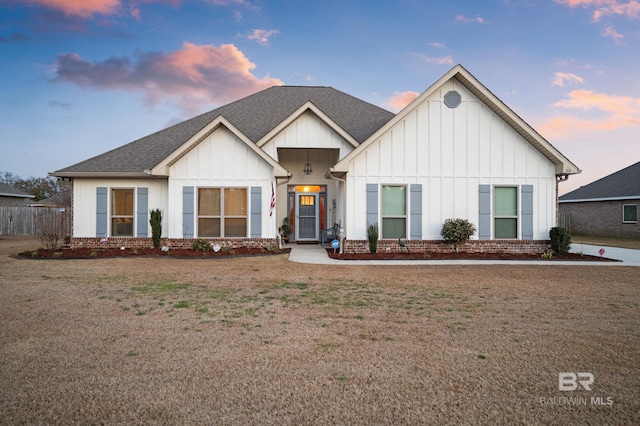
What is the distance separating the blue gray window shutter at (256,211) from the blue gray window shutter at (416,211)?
5443mm

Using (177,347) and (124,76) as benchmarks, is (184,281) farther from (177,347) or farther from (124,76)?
(124,76)

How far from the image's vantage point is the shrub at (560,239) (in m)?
13.0

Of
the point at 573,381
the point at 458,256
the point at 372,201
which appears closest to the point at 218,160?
the point at 372,201

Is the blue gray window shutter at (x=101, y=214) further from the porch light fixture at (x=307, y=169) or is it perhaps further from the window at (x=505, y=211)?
the window at (x=505, y=211)

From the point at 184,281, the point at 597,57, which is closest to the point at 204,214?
the point at 184,281

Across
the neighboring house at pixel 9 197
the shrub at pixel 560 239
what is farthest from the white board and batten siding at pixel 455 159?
the neighboring house at pixel 9 197

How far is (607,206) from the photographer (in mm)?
25703

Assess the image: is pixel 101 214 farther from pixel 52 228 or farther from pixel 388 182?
pixel 388 182

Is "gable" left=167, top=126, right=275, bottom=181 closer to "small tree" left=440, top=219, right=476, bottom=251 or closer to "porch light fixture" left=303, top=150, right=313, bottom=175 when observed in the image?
"porch light fixture" left=303, top=150, right=313, bottom=175

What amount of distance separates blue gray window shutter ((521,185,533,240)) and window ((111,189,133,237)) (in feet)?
47.7

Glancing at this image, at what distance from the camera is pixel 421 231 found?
13336 millimetres

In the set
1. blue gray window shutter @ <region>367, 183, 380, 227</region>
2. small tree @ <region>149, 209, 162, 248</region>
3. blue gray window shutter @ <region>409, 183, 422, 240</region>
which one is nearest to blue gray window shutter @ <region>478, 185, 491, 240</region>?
blue gray window shutter @ <region>409, 183, 422, 240</region>

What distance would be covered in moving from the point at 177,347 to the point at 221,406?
161cm

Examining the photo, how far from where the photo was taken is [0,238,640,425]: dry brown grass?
118 inches
